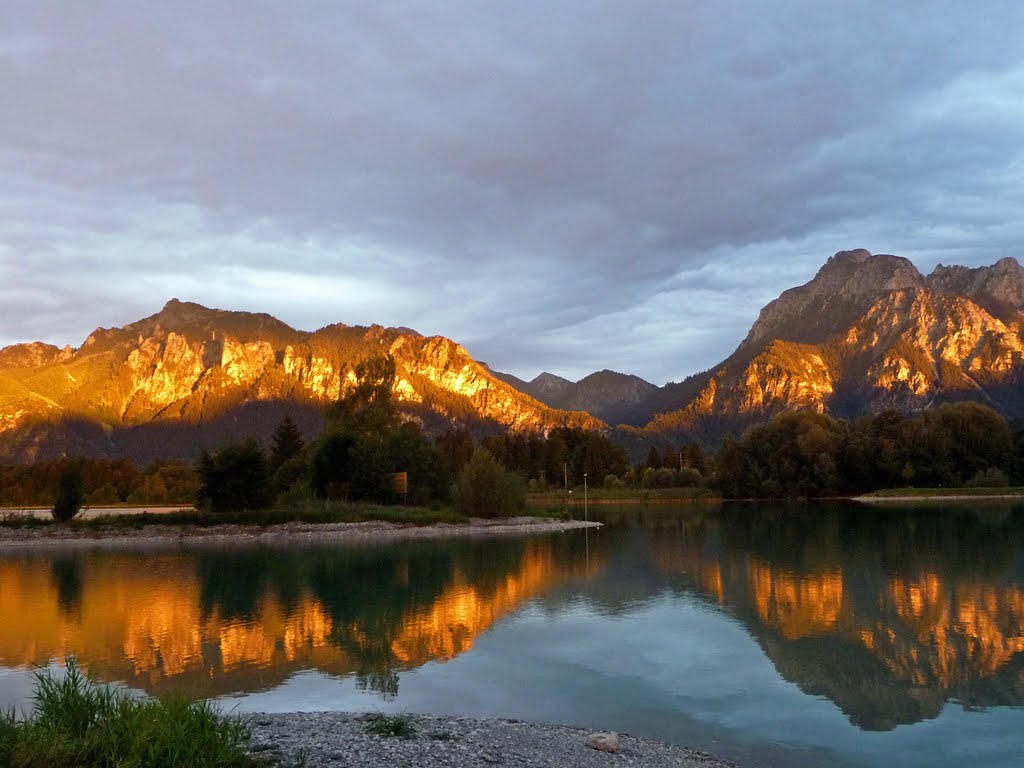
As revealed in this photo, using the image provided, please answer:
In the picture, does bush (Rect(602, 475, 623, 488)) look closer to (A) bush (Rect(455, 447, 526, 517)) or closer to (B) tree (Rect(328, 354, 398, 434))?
(B) tree (Rect(328, 354, 398, 434))

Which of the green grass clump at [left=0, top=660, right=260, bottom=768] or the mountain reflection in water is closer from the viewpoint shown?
the green grass clump at [left=0, top=660, right=260, bottom=768]

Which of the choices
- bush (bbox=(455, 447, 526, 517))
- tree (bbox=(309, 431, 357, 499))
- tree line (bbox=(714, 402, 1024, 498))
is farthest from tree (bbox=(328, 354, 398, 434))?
tree line (bbox=(714, 402, 1024, 498))

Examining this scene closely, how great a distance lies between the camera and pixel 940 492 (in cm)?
9656

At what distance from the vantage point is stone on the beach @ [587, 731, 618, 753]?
11.0 meters

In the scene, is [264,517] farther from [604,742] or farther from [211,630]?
[604,742]

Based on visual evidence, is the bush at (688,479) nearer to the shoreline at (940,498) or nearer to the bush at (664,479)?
the bush at (664,479)

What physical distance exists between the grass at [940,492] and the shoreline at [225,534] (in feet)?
196

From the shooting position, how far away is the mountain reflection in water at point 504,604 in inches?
645

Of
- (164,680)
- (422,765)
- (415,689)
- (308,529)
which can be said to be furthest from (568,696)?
(308,529)

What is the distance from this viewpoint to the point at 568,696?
15.1m

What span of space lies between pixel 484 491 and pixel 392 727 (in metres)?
57.1

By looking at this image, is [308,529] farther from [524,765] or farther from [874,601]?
[524,765]

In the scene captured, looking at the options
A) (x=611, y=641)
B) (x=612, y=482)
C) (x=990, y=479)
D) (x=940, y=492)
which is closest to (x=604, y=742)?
(x=611, y=641)

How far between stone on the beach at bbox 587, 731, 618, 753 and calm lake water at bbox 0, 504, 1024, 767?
146 cm
